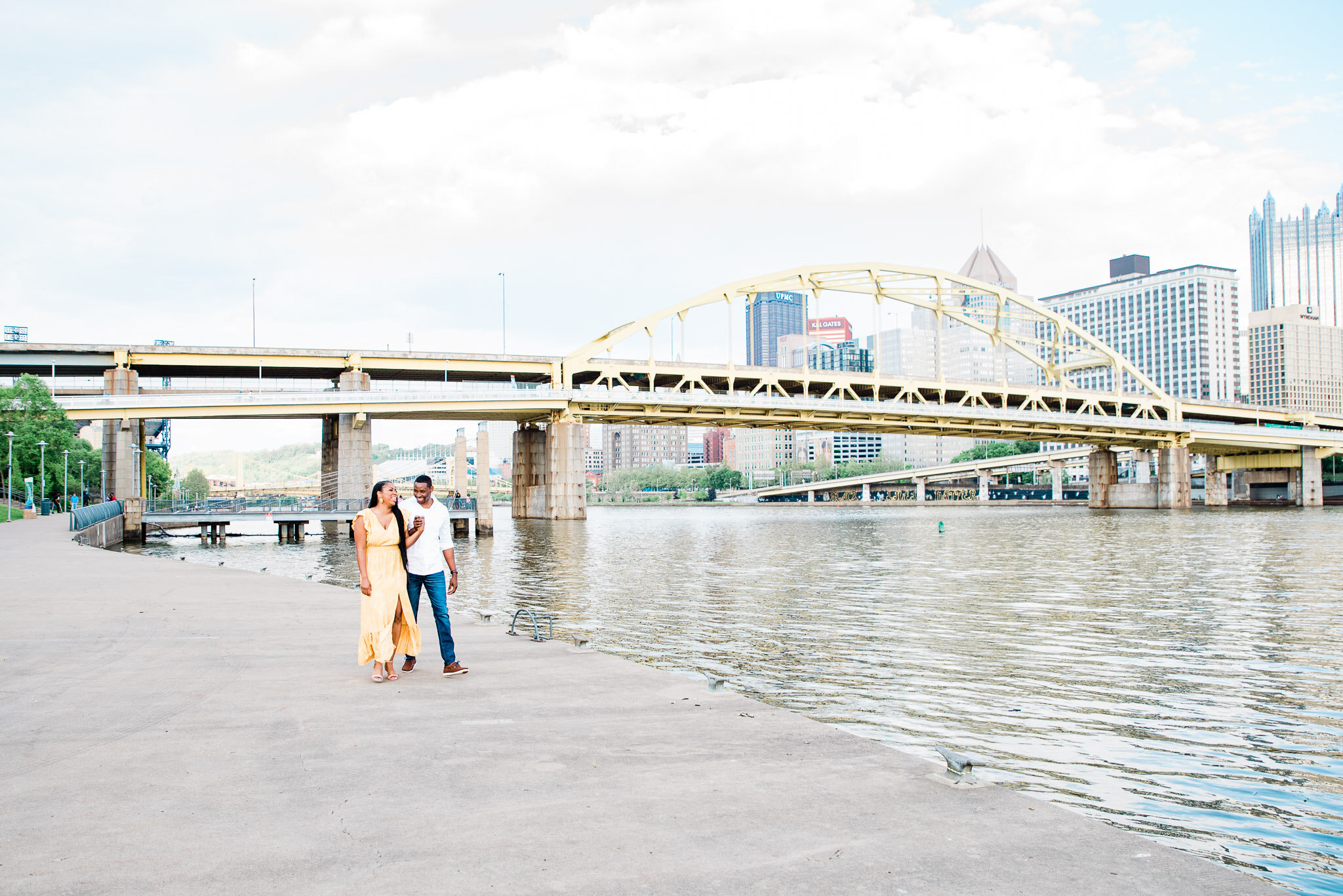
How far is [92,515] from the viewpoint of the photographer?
49.7 metres

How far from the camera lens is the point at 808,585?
2491cm

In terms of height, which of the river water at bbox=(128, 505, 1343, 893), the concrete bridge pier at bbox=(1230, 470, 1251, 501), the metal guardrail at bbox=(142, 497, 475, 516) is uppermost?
the metal guardrail at bbox=(142, 497, 475, 516)

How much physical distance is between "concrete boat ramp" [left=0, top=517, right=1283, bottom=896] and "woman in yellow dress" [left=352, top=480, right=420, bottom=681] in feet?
1.14

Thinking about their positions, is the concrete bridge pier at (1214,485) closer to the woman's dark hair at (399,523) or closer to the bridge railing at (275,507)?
the bridge railing at (275,507)

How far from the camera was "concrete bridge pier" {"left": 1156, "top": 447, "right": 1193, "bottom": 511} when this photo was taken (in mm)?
110125

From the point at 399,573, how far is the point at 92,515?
1910 inches

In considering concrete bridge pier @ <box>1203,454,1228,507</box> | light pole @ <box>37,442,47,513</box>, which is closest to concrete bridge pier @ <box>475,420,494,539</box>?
light pole @ <box>37,442,47,513</box>

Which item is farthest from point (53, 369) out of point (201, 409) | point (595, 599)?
point (595, 599)

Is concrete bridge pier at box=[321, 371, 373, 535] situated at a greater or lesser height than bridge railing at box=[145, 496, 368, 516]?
greater

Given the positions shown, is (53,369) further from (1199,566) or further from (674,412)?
(1199,566)

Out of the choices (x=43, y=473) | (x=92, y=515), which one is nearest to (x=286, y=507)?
(x=92, y=515)

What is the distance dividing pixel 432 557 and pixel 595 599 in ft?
38.7

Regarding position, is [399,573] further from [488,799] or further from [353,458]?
[353,458]

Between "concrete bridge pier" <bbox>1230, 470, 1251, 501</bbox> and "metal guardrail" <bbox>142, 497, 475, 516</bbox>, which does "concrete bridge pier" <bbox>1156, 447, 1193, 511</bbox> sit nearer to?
"concrete bridge pier" <bbox>1230, 470, 1251, 501</bbox>
